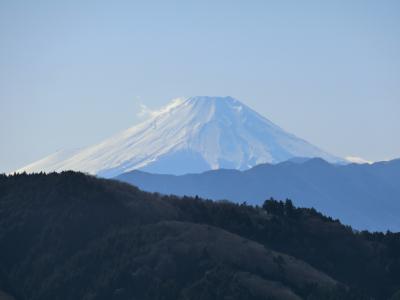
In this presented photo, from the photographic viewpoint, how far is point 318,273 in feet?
471

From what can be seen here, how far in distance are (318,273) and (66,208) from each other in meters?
29.6

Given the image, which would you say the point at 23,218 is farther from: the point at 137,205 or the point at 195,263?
the point at 195,263

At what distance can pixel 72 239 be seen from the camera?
485 ft

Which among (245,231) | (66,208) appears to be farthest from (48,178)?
(245,231)

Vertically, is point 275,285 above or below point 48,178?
below

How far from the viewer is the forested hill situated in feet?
440

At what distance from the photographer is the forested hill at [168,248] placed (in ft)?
440

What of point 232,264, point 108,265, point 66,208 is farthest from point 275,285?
point 66,208

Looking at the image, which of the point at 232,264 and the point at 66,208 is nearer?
the point at 232,264

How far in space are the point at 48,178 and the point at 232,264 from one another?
32.3 m

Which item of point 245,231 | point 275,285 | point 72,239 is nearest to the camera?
point 275,285

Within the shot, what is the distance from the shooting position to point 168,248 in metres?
142

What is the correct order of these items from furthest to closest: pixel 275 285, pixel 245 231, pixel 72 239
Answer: pixel 245 231
pixel 72 239
pixel 275 285

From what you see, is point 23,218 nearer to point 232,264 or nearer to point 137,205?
point 137,205
